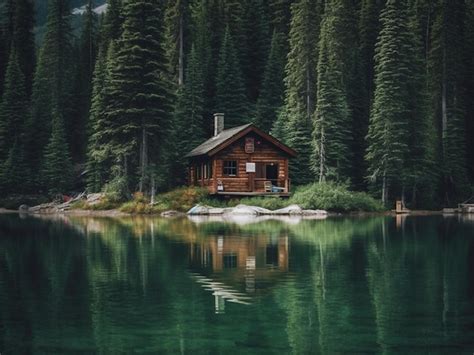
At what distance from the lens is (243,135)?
52562 mm

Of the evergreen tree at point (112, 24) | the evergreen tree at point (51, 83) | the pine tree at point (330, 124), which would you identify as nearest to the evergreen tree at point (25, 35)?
the evergreen tree at point (51, 83)

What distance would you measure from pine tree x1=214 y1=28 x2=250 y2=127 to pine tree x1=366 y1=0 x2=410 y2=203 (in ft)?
44.7

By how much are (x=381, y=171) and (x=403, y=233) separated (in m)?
25.0

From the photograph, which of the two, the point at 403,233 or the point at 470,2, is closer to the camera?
the point at 403,233

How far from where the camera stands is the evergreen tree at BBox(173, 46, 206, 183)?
197 ft

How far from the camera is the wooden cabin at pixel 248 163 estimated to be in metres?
52.5

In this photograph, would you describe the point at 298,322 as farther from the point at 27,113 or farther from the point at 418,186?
the point at 27,113

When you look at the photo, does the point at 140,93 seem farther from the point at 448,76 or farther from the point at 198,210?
the point at 448,76

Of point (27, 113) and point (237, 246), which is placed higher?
point (27, 113)

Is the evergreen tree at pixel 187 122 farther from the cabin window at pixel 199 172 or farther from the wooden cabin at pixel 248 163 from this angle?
the wooden cabin at pixel 248 163

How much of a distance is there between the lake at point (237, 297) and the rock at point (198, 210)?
2220 cm

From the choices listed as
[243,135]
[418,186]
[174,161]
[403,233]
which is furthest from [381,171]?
[403,233]

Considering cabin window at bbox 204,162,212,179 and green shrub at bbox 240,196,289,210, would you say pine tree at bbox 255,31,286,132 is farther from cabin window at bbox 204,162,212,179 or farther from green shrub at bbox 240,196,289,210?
green shrub at bbox 240,196,289,210

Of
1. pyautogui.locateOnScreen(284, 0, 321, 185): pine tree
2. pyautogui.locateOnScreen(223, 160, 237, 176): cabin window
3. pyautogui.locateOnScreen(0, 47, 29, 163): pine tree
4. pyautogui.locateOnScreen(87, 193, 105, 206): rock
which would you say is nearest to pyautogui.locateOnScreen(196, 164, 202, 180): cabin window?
pyautogui.locateOnScreen(223, 160, 237, 176): cabin window
